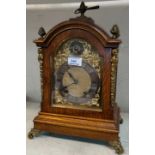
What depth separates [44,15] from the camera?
1.26 meters

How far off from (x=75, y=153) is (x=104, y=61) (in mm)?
333

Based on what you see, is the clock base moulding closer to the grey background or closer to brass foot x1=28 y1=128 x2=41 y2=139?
brass foot x1=28 y1=128 x2=41 y2=139

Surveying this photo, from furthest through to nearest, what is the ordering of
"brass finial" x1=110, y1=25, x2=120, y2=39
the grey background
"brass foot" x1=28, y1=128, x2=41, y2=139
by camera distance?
the grey background
"brass foot" x1=28, y1=128, x2=41, y2=139
"brass finial" x1=110, y1=25, x2=120, y2=39

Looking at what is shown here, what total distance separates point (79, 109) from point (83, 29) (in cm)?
29

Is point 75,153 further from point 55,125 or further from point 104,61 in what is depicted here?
point 104,61

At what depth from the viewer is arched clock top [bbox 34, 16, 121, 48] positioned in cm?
77

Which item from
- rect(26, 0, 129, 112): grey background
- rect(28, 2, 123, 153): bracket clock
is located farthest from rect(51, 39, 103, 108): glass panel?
rect(26, 0, 129, 112): grey background

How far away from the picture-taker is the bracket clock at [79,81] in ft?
2.59

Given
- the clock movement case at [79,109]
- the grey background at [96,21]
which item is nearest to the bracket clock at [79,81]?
the clock movement case at [79,109]

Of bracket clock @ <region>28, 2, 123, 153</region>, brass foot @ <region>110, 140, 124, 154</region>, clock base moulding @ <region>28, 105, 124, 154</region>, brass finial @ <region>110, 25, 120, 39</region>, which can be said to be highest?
brass finial @ <region>110, 25, 120, 39</region>

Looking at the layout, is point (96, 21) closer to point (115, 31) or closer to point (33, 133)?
point (115, 31)
